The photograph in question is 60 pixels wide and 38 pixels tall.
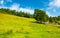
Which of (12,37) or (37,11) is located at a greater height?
(37,11)

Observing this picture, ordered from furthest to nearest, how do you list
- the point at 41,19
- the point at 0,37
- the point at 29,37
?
the point at 41,19 → the point at 29,37 → the point at 0,37

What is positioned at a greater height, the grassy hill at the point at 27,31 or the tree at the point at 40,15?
the tree at the point at 40,15

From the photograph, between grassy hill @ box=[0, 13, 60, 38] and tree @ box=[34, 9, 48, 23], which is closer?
grassy hill @ box=[0, 13, 60, 38]

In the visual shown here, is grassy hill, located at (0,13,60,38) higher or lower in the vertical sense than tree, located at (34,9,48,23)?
lower

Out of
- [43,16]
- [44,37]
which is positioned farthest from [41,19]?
[44,37]

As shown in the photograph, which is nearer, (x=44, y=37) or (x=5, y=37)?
(x=5, y=37)

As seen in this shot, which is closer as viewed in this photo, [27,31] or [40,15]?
[27,31]

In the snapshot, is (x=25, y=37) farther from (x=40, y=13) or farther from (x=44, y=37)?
(x=40, y=13)

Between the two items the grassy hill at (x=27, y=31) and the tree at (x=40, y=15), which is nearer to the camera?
the grassy hill at (x=27, y=31)

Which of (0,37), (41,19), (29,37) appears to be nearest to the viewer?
(0,37)

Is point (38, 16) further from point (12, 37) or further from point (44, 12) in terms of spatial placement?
point (12, 37)

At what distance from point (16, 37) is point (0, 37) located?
3.01 metres

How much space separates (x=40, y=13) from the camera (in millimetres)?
79750

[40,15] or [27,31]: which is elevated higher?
[40,15]
